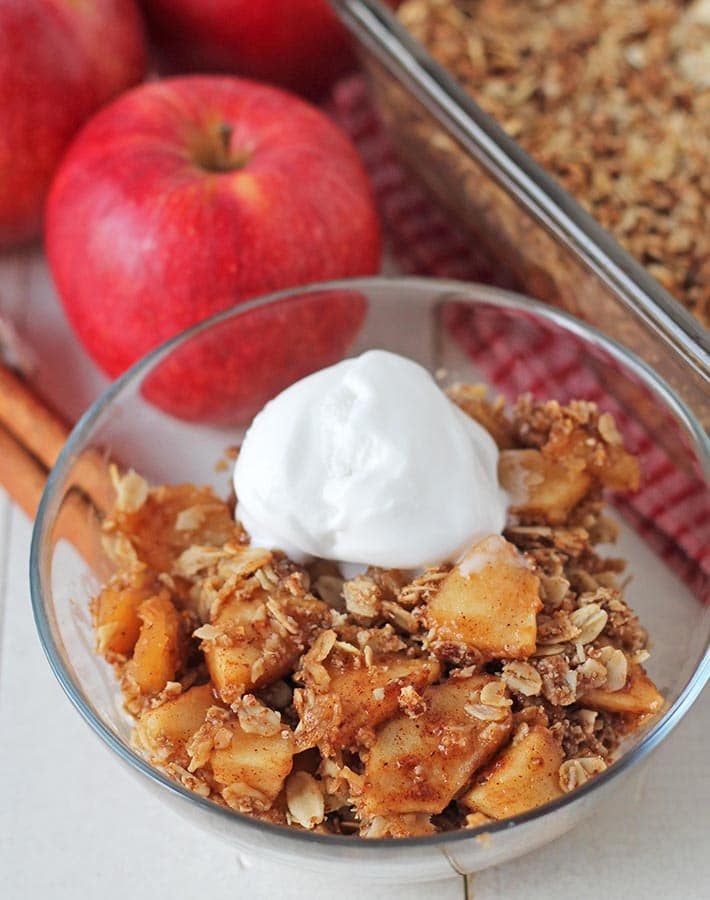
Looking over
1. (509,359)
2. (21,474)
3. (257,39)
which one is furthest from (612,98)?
(21,474)

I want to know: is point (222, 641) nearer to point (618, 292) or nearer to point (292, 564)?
point (292, 564)

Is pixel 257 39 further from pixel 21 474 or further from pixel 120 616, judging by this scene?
pixel 120 616

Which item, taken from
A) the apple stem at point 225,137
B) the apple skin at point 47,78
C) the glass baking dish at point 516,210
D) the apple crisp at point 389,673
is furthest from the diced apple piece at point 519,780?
the apple skin at point 47,78

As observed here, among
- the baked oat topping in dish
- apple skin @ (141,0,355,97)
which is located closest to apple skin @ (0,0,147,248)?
apple skin @ (141,0,355,97)

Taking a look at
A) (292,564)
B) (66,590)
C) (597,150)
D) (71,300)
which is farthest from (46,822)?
(597,150)

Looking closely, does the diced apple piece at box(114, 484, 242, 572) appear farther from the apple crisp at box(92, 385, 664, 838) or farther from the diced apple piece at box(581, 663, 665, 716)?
the diced apple piece at box(581, 663, 665, 716)
